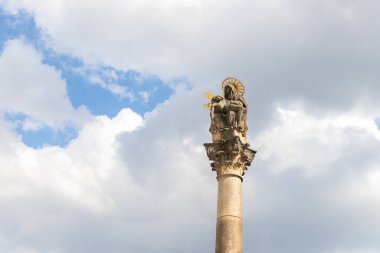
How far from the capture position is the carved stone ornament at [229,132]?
2666cm

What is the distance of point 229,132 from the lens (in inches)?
1076


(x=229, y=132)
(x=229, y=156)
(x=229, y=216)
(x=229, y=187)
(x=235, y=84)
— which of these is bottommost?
(x=229, y=216)

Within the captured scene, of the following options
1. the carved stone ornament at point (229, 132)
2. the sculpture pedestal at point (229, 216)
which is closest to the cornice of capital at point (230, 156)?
the carved stone ornament at point (229, 132)

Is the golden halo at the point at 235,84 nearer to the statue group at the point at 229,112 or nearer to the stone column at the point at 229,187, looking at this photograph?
the statue group at the point at 229,112

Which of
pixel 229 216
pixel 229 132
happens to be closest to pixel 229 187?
pixel 229 216

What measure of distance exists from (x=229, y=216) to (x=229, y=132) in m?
4.03

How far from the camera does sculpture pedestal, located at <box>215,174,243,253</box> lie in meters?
24.6

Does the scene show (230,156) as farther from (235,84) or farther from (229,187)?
(235,84)

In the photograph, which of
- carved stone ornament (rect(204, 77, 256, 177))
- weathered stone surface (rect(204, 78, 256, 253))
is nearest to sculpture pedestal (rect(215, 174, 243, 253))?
weathered stone surface (rect(204, 78, 256, 253))

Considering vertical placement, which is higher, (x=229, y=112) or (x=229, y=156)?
(x=229, y=112)

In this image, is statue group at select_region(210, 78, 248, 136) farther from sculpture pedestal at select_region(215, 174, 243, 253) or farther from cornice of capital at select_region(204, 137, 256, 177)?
sculpture pedestal at select_region(215, 174, 243, 253)

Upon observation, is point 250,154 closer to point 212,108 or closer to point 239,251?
point 212,108

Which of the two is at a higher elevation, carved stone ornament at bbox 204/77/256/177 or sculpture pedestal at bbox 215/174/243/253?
carved stone ornament at bbox 204/77/256/177

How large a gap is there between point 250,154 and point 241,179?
1252 mm
